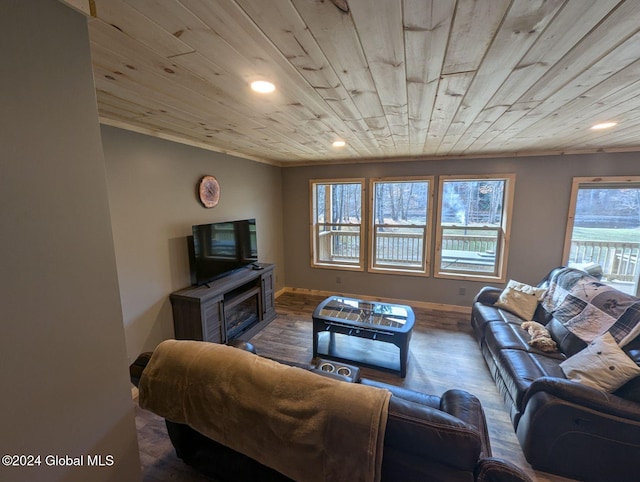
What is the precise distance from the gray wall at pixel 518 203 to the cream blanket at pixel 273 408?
360cm

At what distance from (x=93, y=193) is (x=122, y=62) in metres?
0.74

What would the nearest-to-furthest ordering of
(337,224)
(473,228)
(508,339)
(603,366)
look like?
(603,366), (508,339), (473,228), (337,224)

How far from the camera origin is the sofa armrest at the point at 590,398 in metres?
1.52

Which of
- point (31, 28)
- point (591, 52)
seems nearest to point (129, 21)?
point (31, 28)

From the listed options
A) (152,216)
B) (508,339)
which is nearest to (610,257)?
(508,339)

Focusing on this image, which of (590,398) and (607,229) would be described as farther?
(607,229)

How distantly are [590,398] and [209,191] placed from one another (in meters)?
3.67

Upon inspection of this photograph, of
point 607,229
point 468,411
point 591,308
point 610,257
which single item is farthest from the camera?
point 610,257

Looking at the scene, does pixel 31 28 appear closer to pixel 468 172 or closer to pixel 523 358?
pixel 523 358

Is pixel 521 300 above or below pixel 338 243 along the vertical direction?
below

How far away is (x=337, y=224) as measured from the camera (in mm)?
4777

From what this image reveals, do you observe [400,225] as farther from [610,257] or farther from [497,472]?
[497,472]

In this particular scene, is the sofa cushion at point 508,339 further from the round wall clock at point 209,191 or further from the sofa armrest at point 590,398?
the round wall clock at point 209,191

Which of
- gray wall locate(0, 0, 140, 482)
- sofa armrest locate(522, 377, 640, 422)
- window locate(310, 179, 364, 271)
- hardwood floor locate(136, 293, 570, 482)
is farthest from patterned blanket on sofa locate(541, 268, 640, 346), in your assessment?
gray wall locate(0, 0, 140, 482)
